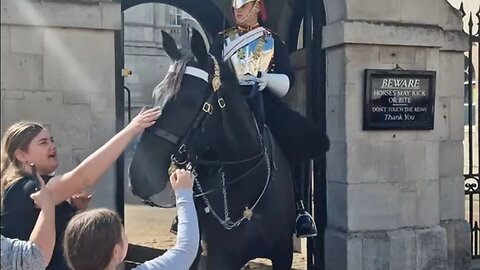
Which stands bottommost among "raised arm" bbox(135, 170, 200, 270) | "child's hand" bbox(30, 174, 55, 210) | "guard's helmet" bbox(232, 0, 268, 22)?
"raised arm" bbox(135, 170, 200, 270)

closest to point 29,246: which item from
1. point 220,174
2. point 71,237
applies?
point 71,237

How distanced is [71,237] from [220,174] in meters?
1.88

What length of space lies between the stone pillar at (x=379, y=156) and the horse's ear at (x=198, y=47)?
2.08 m

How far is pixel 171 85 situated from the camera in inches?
147

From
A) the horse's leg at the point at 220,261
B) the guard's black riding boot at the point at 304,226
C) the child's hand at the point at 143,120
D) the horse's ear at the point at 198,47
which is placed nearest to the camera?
the child's hand at the point at 143,120

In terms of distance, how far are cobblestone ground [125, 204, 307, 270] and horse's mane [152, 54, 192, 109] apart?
144 inches

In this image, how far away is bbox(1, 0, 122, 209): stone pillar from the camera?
14.7ft

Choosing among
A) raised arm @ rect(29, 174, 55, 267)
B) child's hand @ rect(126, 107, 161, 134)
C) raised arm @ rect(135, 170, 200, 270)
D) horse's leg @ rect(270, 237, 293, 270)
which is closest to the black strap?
child's hand @ rect(126, 107, 161, 134)

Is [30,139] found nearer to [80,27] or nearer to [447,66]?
[80,27]

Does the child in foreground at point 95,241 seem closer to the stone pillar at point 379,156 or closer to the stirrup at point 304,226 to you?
the stirrup at point 304,226

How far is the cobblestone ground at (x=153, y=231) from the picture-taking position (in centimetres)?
728

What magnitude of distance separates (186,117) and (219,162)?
432mm

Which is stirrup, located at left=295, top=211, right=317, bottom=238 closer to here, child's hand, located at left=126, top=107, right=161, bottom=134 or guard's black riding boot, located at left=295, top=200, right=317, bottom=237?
guard's black riding boot, located at left=295, top=200, right=317, bottom=237

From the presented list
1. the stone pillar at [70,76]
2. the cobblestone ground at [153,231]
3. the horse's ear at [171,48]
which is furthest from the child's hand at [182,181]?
the cobblestone ground at [153,231]
